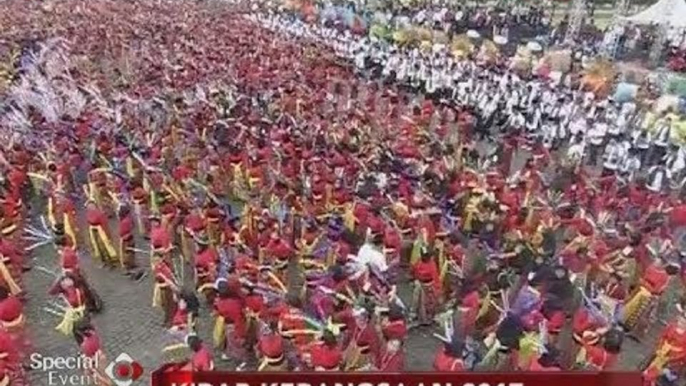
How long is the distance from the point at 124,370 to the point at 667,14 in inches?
140

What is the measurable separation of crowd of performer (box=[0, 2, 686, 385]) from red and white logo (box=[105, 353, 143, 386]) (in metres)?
0.08

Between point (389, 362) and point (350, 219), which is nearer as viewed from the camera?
point (389, 362)

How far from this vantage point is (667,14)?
15.7ft

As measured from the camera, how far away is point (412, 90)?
718cm

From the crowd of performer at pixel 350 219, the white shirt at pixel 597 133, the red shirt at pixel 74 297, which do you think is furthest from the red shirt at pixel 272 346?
the white shirt at pixel 597 133

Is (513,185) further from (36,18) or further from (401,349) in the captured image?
(36,18)

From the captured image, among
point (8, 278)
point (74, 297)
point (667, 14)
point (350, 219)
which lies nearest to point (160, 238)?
point (74, 297)

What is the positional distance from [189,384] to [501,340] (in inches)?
60.3

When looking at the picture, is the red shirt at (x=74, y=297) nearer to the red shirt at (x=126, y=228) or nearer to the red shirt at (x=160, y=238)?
the red shirt at (x=160, y=238)

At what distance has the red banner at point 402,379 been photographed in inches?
155

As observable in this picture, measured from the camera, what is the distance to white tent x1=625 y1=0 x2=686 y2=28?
15.7 feet

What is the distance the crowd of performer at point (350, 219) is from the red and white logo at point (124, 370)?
8 centimetres

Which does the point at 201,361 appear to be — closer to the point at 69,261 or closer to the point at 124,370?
the point at 124,370

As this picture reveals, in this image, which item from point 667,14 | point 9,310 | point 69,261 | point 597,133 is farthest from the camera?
point 597,133
